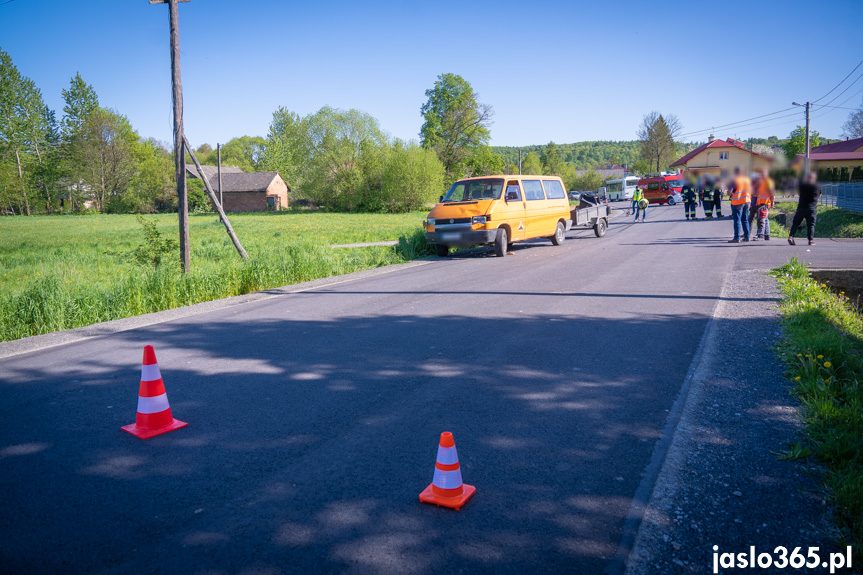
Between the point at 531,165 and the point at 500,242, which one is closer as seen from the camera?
the point at 500,242

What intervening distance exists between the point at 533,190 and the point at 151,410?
14090 mm

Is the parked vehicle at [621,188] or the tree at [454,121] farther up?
the tree at [454,121]

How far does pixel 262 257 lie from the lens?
12898 mm

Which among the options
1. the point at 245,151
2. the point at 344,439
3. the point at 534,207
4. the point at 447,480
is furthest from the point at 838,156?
the point at 245,151

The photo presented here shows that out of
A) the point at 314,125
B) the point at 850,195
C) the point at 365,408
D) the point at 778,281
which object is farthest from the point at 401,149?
the point at 365,408

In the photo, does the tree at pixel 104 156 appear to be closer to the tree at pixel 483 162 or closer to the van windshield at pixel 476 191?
the tree at pixel 483 162

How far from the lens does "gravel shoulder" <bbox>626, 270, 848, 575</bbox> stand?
2611mm

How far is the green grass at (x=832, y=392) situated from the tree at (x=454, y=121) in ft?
193

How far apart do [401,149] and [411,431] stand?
55618mm

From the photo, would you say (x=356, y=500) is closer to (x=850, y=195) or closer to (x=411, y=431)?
(x=411, y=431)

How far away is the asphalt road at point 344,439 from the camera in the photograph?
2695 mm

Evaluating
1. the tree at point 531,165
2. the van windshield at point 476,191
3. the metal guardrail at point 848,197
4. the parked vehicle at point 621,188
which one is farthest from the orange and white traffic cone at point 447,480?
the tree at point 531,165

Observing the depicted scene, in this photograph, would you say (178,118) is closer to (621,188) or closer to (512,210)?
(512,210)

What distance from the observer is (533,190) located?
1664cm
